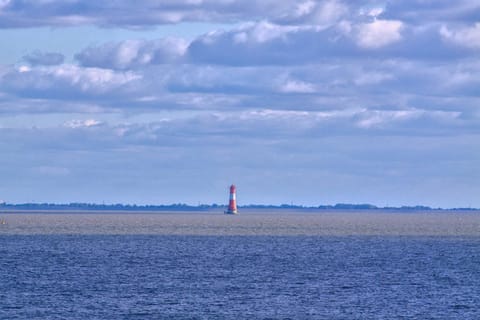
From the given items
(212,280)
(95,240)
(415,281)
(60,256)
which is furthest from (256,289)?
(95,240)

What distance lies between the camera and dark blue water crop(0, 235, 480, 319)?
5297cm

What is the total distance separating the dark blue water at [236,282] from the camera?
174 feet

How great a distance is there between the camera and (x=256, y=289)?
205 feet

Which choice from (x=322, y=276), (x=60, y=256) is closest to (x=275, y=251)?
(x=60, y=256)

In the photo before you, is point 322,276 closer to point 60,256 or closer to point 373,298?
point 373,298

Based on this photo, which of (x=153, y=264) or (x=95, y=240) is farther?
(x=95, y=240)

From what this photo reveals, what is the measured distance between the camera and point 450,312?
53.3 metres

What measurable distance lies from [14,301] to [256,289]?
1365 centimetres

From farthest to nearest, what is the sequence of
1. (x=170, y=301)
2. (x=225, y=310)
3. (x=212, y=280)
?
(x=212, y=280) < (x=170, y=301) < (x=225, y=310)

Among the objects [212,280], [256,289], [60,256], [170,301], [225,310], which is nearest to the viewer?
[225,310]

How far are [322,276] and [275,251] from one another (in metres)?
28.2

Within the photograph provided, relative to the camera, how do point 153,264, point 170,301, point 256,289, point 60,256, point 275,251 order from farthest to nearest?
1. point 275,251
2. point 60,256
3. point 153,264
4. point 256,289
5. point 170,301

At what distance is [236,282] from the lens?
219 ft

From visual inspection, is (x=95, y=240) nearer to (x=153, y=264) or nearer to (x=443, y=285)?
(x=153, y=264)
